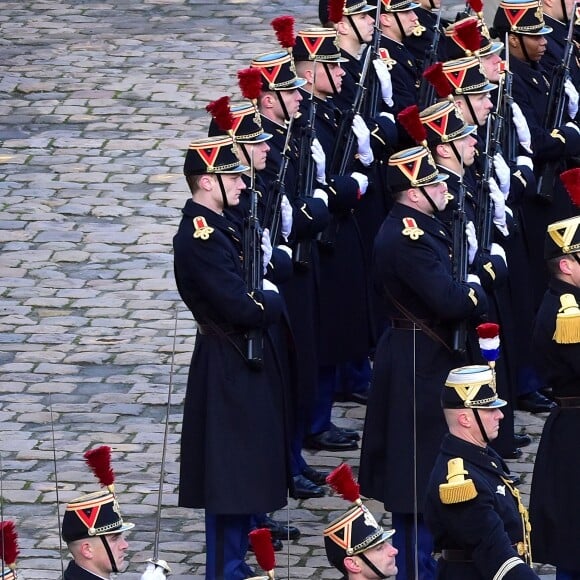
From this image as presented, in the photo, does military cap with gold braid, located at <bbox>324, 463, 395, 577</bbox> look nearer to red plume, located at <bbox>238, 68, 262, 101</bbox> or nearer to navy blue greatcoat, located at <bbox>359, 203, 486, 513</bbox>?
navy blue greatcoat, located at <bbox>359, 203, 486, 513</bbox>

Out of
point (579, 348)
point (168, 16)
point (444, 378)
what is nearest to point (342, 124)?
point (444, 378)

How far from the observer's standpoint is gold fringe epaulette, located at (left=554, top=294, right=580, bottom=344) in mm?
7816

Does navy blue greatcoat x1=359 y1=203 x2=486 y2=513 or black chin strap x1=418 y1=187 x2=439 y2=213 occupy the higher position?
black chin strap x1=418 y1=187 x2=439 y2=213

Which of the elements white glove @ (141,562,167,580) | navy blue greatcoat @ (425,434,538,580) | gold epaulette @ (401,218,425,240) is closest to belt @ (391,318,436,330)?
gold epaulette @ (401,218,425,240)

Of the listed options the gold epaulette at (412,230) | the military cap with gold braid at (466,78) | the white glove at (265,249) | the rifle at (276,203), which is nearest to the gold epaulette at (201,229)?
the white glove at (265,249)

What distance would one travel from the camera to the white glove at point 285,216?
9.31 meters

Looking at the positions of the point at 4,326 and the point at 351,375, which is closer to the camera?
the point at 351,375

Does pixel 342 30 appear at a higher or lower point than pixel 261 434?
higher

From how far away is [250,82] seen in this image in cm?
913

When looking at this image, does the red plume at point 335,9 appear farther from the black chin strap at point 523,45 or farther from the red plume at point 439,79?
the black chin strap at point 523,45

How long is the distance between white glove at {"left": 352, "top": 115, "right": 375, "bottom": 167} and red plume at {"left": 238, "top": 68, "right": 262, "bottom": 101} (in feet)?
3.99

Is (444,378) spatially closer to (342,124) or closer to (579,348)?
(579,348)

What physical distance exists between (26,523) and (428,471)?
195 centimetres

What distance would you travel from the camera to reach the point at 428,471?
28.2 feet
